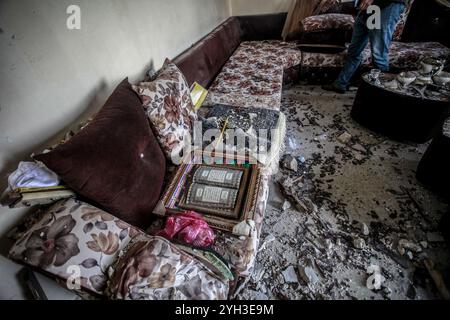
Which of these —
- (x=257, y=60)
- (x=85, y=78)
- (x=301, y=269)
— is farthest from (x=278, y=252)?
(x=257, y=60)

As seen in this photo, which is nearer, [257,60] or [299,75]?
[257,60]

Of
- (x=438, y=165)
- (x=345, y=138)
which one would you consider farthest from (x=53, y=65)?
(x=438, y=165)

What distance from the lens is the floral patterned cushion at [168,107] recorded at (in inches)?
43.8

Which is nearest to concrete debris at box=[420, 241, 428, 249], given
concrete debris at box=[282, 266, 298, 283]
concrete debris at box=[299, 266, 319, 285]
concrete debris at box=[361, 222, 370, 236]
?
concrete debris at box=[361, 222, 370, 236]

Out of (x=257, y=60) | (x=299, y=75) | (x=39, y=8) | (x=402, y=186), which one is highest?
(x=39, y=8)

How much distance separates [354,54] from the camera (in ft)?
7.80

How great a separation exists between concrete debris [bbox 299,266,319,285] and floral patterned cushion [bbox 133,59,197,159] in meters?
1.04

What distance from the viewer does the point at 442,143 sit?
4.45ft

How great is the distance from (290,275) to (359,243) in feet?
1.62

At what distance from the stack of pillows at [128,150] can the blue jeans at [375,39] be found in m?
2.25

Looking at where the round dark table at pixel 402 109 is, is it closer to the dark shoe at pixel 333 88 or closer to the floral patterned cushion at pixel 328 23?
the dark shoe at pixel 333 88

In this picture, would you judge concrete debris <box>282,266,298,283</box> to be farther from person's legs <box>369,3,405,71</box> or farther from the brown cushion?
person's legs <box>369,3,405,71</box>

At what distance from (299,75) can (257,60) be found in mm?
707
